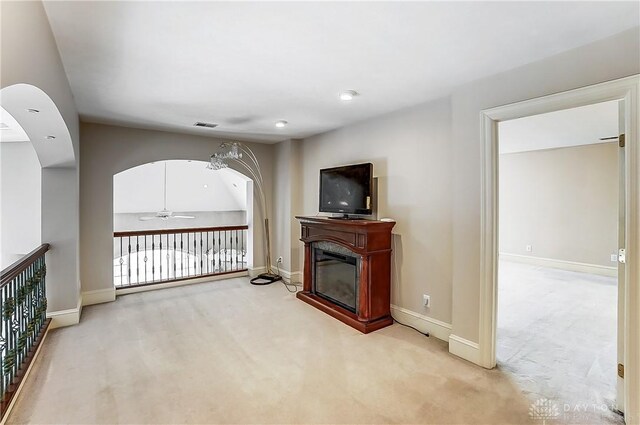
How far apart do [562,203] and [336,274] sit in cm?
535

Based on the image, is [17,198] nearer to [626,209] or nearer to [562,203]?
[626,209]

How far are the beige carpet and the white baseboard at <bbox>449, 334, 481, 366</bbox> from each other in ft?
0.20

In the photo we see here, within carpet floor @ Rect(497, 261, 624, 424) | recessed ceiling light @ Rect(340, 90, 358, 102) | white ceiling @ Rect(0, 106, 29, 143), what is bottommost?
carpet floor @ Rect(497, 261, 624, 424)

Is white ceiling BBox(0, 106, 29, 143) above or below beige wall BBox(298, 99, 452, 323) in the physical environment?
above

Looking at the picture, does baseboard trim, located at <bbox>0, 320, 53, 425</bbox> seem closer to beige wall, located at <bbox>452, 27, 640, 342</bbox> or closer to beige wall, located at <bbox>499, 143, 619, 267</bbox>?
beige wall, located at <bbox>452, 27, 640, 342</bbox>

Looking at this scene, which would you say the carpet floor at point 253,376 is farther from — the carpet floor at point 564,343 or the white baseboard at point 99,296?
the white baseboard at point 99,296

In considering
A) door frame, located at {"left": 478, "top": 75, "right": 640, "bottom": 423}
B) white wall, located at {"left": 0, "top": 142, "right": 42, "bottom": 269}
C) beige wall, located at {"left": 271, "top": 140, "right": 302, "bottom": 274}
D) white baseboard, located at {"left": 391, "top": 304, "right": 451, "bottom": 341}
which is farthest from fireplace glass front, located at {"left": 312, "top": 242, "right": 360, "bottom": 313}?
white wall, located at {"left": 0, "top": 142, "right": 42, "bottom": 269}

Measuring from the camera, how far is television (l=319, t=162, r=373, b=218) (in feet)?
12.2

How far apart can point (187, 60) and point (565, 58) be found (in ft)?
8.81

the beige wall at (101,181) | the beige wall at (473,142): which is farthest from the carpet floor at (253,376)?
the beige wall at (101,181)

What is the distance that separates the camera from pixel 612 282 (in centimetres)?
536

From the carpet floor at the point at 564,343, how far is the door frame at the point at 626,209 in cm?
27

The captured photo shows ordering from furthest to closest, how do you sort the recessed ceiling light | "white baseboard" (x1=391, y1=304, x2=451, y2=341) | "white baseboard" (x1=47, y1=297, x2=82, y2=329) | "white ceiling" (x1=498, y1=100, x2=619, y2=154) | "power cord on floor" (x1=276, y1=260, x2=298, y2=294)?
"power cord on floor" (x1=276, y1=260, x2=298, y2=294), "white ceiling" (x1=498, y1=100, x2=619, y2=154), "white baseboard" (x1=47, y1=297, x2=82, y2=329), "white baseboard" (x1=391, y1=304, x2=451, y2=341), the recessed ceiling light

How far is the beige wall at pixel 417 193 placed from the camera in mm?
3107
